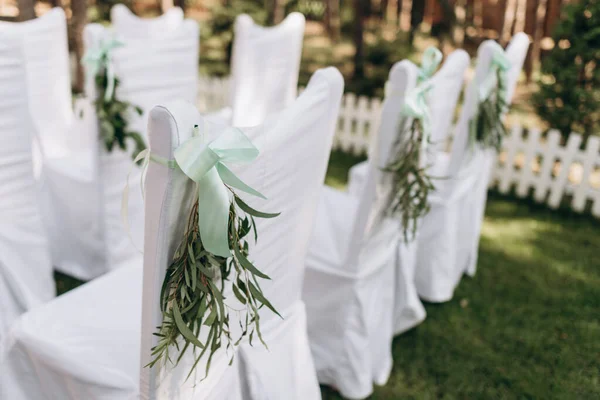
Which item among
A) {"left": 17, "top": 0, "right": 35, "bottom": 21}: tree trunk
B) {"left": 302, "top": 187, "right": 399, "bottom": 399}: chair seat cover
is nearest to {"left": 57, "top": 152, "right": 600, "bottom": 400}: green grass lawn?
{"left": 302, "top": 187, "right": 399, "bottom": 399}: chair seat cover

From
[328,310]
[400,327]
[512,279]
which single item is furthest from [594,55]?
[328,310]

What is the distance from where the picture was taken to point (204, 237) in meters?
0.97

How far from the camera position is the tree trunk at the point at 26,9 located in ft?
11.5

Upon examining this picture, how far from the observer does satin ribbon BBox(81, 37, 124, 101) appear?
85.7 inches

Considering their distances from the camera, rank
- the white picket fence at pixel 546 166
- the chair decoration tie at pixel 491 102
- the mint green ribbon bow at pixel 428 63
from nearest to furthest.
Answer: the mint green ribbon bow at pixel 428 63 < the chair decoration tie at pixel 491 102 < the white picket fence at pixel 546 166

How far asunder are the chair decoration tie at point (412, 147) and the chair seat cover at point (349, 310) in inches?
5.9

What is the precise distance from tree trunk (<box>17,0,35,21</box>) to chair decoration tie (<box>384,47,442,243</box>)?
2734 mm

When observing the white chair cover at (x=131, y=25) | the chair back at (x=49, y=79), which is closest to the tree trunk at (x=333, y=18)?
the white chair cover at (x=131, y=25)

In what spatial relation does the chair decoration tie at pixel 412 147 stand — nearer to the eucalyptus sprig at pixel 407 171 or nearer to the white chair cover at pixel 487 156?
the eucalyptus sprig at pixel 407 171

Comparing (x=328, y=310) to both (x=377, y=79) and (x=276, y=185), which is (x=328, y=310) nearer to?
(x=276, y=185)

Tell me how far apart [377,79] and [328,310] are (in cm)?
445

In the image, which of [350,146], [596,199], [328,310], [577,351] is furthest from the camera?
[350,146]

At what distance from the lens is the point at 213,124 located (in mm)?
1026

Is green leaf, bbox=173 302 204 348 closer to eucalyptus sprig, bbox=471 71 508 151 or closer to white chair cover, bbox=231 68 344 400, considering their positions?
white chair cover, bbox=231 68 344 400
